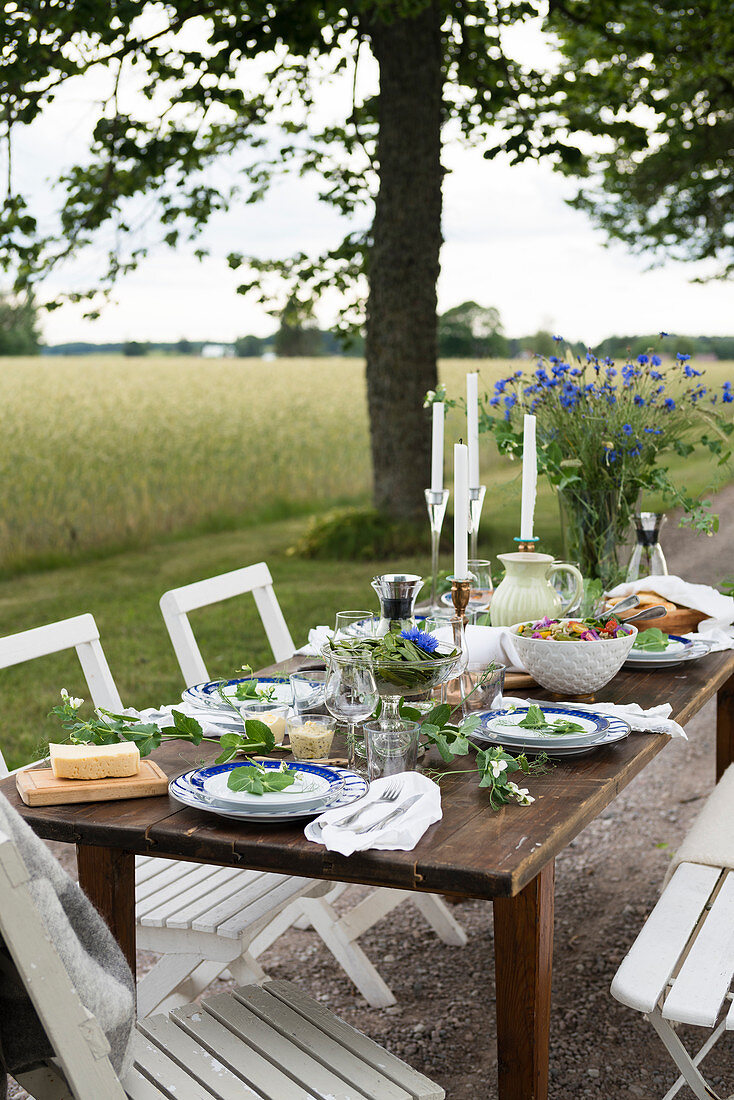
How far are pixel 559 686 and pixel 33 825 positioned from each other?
1124mm

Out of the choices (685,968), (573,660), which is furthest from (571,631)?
(685,968)

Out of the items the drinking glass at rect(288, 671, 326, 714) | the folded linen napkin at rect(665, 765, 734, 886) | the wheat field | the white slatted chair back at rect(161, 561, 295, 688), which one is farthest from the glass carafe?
the wheat field

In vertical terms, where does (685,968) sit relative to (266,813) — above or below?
below

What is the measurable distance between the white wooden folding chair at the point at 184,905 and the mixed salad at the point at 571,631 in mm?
706

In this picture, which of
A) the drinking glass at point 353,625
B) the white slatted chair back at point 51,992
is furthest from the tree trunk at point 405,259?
the white slatted chair back at point 51,992

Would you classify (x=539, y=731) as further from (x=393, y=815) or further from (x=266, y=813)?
(x=266, y=813)

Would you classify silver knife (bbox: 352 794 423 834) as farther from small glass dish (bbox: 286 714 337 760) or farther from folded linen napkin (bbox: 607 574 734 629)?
folded linen napkin (bbox: 607 574 734 629)

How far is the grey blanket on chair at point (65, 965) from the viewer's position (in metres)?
1.35

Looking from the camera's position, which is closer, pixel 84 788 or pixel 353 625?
pixel 84 788

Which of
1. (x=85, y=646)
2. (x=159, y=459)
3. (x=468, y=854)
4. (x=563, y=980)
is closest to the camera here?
(x=468, y=854)

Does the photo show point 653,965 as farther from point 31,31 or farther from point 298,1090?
point 31,31

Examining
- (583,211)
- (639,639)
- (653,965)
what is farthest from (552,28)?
(653,965)

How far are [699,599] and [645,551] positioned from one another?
0.28m

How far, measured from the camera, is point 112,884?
187 cm
